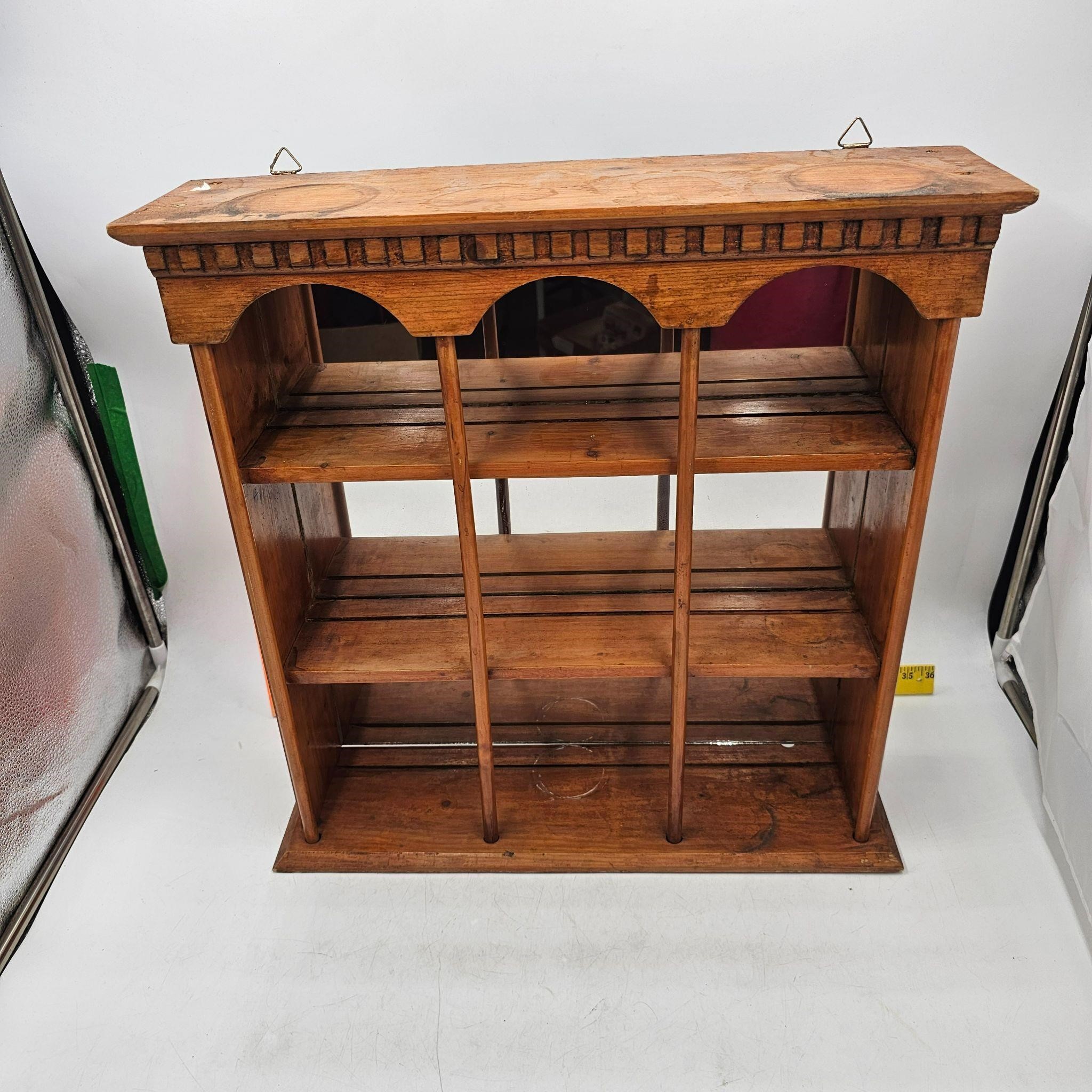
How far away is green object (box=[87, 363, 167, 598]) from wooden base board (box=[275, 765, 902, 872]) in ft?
3.16

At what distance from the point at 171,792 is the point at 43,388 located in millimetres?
1111

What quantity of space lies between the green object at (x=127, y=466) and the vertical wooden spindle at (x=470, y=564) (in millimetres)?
1213

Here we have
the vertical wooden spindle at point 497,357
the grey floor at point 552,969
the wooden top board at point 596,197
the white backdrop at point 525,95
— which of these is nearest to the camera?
the wooden top board at point 596,197

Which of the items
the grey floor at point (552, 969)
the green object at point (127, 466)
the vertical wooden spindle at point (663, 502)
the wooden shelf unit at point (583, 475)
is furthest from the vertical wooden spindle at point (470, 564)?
the green object at point (127, 466)

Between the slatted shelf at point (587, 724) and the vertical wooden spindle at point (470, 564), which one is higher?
the vertical wooden spindle at point (470, 564)

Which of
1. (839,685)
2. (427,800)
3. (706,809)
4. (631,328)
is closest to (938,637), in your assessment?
(839,685)

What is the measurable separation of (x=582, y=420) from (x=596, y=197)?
509mm

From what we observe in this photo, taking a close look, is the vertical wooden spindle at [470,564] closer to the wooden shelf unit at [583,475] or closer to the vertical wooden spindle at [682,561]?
the wooden shelf unit at [583,475]

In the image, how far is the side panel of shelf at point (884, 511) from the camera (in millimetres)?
1944

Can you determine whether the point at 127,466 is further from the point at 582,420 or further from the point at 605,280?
the point at 605,280

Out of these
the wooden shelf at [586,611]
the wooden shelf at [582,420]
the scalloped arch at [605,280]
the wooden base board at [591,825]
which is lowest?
the wooden base board at [591,825]

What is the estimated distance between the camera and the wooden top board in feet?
5.65

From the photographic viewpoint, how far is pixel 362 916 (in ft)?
7.90

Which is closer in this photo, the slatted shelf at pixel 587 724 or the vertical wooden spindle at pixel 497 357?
the vertical wooden spindle at pixel 497 357
